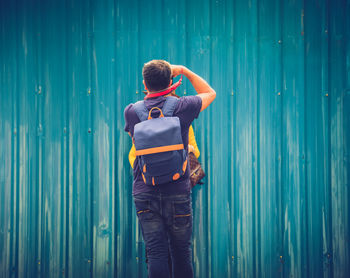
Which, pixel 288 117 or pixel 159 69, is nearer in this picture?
pixel 159 69

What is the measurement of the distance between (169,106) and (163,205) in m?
0.65

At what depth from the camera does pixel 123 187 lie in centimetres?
235

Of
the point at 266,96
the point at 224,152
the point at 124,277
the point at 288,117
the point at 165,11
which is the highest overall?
the point at 165,11

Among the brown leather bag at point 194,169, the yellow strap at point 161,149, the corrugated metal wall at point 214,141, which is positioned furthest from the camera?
the corrugated metal wall at point 214,141

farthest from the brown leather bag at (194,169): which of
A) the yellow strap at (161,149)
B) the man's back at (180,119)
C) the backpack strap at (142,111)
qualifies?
the backpack strap at (142,111)

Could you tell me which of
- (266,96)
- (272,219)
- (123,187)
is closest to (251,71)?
(266,96)

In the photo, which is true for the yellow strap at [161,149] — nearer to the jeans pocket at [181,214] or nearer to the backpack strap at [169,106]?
the backpack strap at [169,106]

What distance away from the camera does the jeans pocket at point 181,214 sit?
1627 millimetres

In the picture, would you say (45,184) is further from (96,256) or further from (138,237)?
(138,237)

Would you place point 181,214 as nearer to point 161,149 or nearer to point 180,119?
point 161,149

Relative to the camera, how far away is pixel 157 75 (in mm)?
1637

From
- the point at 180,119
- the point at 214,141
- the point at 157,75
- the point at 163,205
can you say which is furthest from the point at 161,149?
the point at 214,141

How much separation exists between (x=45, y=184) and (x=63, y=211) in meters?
0.31

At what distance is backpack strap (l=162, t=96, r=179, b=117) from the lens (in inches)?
64.0
